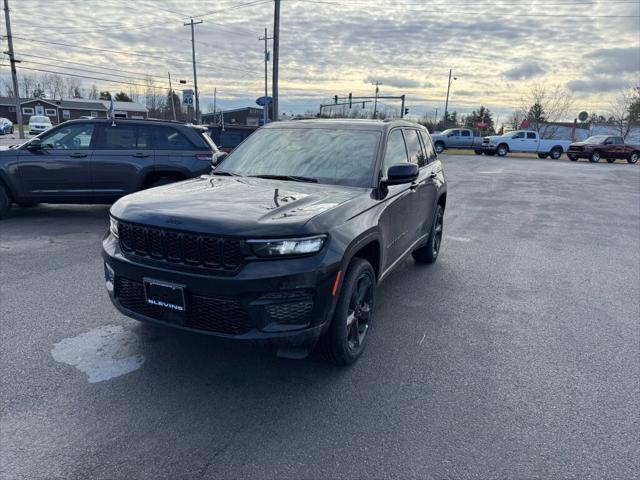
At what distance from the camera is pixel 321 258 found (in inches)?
108

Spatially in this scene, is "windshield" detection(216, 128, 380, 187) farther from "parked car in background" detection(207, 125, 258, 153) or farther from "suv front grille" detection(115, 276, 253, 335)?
"parked car in background" detection(207, 125, 258, 153)

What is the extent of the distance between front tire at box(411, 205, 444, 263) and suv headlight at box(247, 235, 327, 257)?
10.5 ft

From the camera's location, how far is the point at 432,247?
587cm

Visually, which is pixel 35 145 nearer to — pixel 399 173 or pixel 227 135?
pixel 227 135

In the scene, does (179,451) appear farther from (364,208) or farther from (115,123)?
(115,123)

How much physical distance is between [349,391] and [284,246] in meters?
1.13

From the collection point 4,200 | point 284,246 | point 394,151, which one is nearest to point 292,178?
point 394,151

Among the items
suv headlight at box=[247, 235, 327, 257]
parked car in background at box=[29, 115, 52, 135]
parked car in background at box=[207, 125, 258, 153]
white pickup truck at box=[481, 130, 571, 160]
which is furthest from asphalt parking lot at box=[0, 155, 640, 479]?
parked car in background at box=[29, 115, 52, 135]

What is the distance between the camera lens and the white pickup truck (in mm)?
32594

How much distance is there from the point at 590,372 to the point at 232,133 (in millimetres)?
10099

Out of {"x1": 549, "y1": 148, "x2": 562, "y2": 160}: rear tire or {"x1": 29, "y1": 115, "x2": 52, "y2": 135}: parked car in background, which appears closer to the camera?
{"x1": 549, "y1": 148, "x2": 562, "y2": 160}: rear tire

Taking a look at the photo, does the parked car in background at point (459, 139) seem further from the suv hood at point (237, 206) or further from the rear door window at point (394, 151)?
the suv hood at point (237, 206)

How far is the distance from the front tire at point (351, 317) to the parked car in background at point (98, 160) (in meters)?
4.92

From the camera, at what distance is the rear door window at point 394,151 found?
13.2 ft
